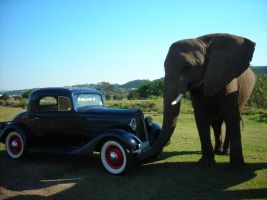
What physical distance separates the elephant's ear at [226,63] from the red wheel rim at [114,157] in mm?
2321

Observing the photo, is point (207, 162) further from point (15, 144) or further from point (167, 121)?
point (15, 144)

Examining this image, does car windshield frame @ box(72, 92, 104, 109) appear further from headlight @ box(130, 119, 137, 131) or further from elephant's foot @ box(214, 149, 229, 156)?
elephant's foot @ box(214, 149, 229, 156)

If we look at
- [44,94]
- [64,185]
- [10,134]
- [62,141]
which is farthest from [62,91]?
[64,185]

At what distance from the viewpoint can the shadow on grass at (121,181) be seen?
546 centimetres

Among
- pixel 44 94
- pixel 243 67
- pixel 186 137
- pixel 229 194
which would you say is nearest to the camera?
pixel 229 194

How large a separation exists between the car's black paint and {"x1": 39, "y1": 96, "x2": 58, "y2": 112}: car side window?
86mm

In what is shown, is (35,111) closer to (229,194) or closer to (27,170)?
(27,170)

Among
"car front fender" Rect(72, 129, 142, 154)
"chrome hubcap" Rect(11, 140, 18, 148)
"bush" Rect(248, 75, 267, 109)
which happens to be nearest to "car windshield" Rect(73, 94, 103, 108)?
"car front fender" Rect(72, 129, 142, 154)

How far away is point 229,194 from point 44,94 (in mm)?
5425

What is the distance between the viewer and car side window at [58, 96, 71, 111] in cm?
781

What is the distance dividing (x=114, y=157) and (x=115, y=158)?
3cm

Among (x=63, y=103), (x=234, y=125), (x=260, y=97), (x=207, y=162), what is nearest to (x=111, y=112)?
(x=63, y=103)

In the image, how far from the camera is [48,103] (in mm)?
8281

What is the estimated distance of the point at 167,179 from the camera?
6.37m
